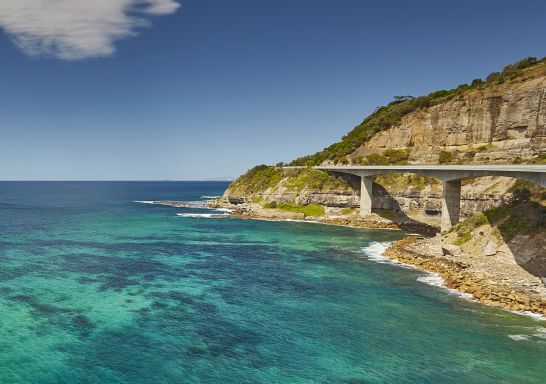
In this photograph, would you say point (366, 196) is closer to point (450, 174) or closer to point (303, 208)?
point (303, 208)

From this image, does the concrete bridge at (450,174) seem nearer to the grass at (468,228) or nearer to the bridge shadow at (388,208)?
the bridge shadow at (388,208)

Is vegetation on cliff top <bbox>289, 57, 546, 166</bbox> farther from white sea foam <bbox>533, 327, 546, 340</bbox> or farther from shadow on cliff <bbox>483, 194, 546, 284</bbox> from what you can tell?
white sea foam <bbox>533, 327, 546, 340</bbox>

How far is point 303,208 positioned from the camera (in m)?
118

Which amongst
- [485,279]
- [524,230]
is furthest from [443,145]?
[485,279]

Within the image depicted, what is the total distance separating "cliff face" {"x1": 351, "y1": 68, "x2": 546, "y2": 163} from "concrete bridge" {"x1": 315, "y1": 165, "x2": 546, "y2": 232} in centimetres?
1972

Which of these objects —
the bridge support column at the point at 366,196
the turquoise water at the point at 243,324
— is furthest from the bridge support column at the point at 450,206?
the bridge support column at the point at 366,196

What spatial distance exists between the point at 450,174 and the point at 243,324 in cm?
5666

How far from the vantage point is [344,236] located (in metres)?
85.6

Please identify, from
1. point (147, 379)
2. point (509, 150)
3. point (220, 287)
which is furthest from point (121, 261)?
point (509, 150)

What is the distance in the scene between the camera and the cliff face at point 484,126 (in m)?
96.4

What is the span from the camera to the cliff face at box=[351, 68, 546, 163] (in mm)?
96381

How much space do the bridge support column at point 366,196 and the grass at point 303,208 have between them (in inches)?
449

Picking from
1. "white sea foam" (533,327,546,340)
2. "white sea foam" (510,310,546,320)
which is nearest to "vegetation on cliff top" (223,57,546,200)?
"white sea foam" (510,310,546,320)

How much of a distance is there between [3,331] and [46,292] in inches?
403
